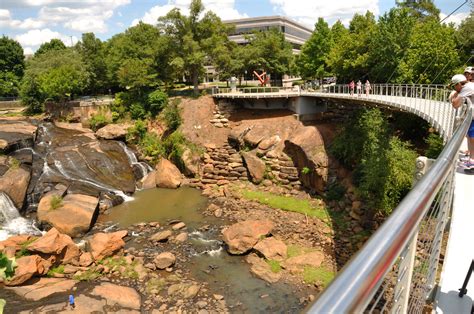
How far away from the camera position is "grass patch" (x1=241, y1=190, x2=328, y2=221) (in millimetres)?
23297

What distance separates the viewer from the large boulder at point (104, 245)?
17.8 m

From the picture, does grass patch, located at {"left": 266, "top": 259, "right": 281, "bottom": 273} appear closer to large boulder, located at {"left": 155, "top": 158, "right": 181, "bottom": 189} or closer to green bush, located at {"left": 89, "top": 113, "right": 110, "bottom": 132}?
large boulder, located at {"left": 155, "top": 158, "right": 181, "bottom": 189}

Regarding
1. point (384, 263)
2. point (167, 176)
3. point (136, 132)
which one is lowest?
point (167, 176)

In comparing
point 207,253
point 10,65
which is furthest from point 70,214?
point 10,65

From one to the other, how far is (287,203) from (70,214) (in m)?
14.0

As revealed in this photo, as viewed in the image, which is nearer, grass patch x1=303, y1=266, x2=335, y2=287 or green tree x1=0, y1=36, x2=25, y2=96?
grass patch x1=303, y1=266, x2=335, y2=287

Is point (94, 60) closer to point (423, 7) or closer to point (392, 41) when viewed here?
point (392, 41)

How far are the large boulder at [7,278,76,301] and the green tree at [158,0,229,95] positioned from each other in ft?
78.1

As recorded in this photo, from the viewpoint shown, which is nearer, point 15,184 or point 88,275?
point 88,275

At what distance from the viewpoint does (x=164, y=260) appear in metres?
17.4

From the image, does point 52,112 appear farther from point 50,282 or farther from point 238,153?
point 50,282

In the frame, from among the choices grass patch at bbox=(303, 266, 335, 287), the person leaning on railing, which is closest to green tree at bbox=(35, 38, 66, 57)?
grass patch at bbox=(303, 266, 335, 287)

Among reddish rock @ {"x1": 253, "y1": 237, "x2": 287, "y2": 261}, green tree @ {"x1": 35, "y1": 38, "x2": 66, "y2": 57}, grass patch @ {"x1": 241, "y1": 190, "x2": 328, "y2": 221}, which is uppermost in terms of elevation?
green tree @ {"x1": 35, "y1": 38, "x2": 66, "y2": 57}

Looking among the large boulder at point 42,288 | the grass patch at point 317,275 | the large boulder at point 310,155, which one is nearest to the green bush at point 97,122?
the large boulder at point 310,155
